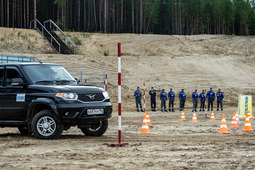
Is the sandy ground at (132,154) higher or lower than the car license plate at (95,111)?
lower

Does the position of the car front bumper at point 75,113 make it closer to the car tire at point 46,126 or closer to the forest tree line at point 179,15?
the car tire at point 46,126

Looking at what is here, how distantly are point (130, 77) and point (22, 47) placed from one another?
1147cm

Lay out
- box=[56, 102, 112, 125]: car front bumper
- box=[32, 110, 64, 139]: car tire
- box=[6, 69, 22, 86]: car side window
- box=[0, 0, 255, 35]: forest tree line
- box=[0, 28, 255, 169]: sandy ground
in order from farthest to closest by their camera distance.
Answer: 1. box=[0, 0, 255, 35]: forest tree line
2. box=[6, 69, 22, 86]: car side window
3. box=[32, 110, 64, 139]: car tire
4. box=[56, 102, 112, 125]: car front bumper
5. box=[0, 28, 255, 169]: sandy ground

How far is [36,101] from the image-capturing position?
37.9ft

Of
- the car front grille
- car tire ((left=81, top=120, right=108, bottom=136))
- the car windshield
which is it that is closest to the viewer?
the car front grille

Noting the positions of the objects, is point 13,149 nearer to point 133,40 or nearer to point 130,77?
point 130,77

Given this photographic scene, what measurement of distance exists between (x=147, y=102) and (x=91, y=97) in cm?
2260

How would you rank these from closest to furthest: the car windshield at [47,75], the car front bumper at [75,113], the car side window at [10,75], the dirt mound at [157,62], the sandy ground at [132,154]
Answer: the sandy ground at [132,154] < the car front bumper at [75,113] < the car windshield at [47,75] < the car side window at [10,75] < the dirt mound at [157,62]

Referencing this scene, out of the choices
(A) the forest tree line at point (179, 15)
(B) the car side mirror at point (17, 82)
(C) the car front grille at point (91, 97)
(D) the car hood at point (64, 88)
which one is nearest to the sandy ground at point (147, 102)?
(C) the car front grille at point (91, 97)

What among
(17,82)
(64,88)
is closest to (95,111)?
(64,88)

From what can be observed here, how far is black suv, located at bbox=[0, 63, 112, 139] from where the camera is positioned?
11359mm

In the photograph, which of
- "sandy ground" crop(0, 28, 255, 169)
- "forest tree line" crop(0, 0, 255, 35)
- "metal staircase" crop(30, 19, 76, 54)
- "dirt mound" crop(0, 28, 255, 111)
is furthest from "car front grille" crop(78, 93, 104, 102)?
"forest tree line" crop(0, 0, 255, 35)

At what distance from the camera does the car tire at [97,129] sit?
12547 mm

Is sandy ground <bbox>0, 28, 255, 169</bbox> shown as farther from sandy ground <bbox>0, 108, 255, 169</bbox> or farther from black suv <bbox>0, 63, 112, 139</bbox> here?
black suv <bbox>0, 63, 112, 139</bbox>
